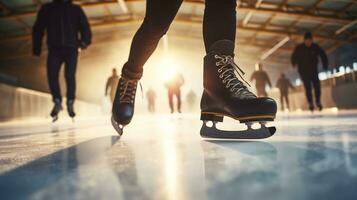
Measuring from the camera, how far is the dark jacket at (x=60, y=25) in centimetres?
386

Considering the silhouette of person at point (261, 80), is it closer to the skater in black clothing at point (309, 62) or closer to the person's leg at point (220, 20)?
the skater in black clothing at point (309, 62)

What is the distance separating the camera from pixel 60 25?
389cm

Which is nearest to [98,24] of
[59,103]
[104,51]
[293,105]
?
[104,51]

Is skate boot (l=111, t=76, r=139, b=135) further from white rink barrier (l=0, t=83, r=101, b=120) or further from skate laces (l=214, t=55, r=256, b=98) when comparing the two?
white rink barrier (l=0, t=83, r=101, b=120)

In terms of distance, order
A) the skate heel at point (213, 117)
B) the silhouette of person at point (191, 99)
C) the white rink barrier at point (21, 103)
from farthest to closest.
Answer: the silhouette of person at point (191, 99) < the white rink barrier at point (21, 103) < the skate heel at point (213, 117)

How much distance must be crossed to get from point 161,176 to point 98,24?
44.7ft

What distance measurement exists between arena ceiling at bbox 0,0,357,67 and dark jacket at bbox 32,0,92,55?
7600mm

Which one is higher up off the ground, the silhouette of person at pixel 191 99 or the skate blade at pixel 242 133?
the silhouette of person at pixel 191 99

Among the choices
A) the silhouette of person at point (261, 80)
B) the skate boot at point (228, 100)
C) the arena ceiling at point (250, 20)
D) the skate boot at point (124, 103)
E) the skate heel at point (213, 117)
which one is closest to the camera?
the skate boot at point (228, 100)

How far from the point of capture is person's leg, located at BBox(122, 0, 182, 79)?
1315 mm

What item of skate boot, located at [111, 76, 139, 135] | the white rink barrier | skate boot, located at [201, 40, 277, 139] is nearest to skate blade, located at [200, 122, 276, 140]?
skate boot, located at [201, 40, 277, 139]

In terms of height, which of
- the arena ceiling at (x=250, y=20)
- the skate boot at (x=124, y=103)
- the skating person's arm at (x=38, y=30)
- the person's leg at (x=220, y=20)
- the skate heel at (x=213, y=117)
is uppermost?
the arena ceiling at (x=250, y=20)

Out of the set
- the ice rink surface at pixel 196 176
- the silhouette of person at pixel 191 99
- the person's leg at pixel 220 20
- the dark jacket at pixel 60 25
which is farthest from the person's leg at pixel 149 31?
the silhouette of person at pixel 191 99

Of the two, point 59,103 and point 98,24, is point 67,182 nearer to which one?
point 59,103
